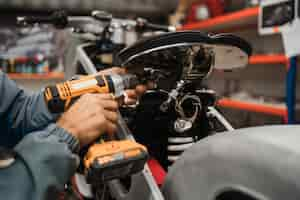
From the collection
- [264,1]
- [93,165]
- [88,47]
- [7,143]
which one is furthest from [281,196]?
[264,1]

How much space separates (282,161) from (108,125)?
1.14 ft

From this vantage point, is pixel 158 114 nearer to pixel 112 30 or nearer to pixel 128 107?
pixel 128 107

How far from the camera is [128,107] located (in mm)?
730

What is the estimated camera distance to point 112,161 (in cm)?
50

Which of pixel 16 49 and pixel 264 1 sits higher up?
pixel 264 1

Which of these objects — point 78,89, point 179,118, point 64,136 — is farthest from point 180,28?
point 64,136

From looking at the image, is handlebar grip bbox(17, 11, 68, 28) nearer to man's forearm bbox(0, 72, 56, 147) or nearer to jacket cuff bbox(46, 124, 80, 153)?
man's forearm bbox(0, 72, 56, 147)

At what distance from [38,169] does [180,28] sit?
2.05 metres

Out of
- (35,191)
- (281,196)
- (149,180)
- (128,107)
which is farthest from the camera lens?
(128,107)

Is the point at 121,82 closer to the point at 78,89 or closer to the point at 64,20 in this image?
the point at 78,89

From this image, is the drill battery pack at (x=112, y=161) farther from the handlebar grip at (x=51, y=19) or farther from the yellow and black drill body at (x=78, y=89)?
the handlebar grip at (x=51, y=19)

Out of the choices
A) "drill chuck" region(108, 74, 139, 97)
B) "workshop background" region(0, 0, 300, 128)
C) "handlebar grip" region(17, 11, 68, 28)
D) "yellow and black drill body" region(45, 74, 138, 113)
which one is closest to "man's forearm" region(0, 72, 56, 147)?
"yellow and black drill body" region(45, 74, 138, 113)

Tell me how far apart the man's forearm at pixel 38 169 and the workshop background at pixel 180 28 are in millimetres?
1606

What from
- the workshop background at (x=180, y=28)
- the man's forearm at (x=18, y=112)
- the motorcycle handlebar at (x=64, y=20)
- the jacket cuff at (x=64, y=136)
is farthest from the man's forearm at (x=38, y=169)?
the workshop background at (x=180, y=28)
